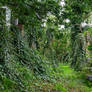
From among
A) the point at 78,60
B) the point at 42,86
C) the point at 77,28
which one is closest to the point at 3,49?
the point at 42,86

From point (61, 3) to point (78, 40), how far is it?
5.75 m

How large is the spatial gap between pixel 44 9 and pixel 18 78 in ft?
7.90

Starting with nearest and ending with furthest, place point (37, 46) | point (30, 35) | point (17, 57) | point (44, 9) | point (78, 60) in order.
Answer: point (44, 9) → point (17, 57) → point (30, 35) → point (37, 46) → point (78, 60)

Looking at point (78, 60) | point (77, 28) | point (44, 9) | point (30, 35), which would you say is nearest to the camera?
point (44, 9)

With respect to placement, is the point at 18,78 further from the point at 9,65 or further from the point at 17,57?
the point at 17,57

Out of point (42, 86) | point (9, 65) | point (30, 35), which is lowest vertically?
point (42, 86)

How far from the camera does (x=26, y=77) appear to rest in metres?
5.41

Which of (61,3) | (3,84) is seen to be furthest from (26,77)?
(61,3)

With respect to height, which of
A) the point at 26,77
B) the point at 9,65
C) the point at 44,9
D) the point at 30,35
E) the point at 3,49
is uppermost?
the point at 44,9

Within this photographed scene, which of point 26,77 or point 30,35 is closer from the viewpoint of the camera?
point 26,77

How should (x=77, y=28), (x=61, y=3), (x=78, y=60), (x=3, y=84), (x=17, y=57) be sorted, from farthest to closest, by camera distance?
(x=77, y=28) → (x=78, y=60) → (x=17, y=57) → (x=61, y=3) → (x=3, y=84)

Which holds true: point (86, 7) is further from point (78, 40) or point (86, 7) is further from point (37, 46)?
point (78, 40)

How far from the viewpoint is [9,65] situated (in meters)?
4.91

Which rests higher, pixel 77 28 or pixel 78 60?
pixel 77 28
